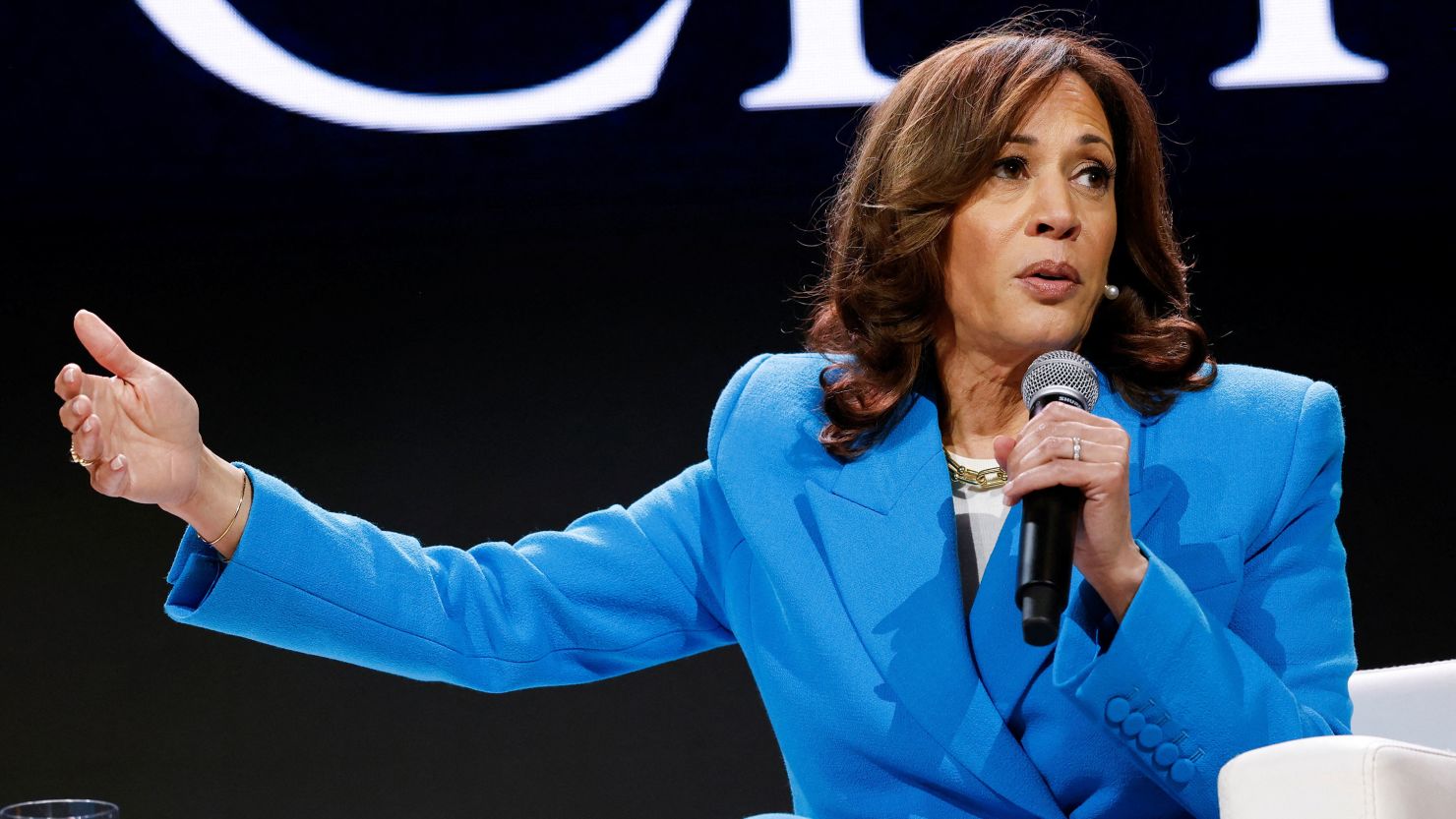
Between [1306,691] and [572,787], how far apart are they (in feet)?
5.72

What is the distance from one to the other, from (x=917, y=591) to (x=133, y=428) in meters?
0.79

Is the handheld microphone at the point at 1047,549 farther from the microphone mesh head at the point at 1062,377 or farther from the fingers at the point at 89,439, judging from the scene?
the fingers at the point at 89,439

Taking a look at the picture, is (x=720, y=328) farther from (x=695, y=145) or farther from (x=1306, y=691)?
(x=1306, y=691)

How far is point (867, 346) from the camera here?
190 cm

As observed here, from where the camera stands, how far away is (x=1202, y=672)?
142 centimetres

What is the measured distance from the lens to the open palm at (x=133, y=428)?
145cm

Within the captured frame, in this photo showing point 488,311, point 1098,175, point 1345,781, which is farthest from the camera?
point 488,311

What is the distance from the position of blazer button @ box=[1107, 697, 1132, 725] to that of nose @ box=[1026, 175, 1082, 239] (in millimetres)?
528

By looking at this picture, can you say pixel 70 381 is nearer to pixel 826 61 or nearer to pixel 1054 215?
pixel 1054 215

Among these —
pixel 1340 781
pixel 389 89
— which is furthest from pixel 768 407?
pixel 389 89

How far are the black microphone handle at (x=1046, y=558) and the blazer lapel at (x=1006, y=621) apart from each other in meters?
0.27

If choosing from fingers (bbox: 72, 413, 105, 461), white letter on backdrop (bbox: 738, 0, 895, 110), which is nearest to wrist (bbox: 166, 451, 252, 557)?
fingers (bbox: 72, 413, 105, 461)

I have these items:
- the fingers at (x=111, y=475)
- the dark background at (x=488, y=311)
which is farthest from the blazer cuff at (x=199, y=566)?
the dark background at (x=488, y=311)

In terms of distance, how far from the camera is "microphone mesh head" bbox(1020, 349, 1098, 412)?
1.45 m
